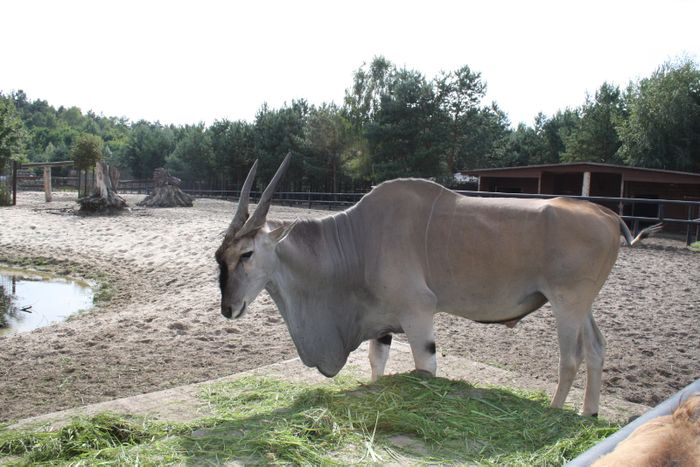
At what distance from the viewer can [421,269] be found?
481 cm

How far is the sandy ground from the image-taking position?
5.66 meters

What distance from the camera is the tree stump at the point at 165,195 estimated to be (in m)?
29.2

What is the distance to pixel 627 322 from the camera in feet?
25.3

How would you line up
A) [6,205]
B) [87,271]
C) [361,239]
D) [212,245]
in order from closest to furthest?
[361,239] < [87,271] < [212,245] < [6,205]

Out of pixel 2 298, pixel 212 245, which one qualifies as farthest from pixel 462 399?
pixel 212 245

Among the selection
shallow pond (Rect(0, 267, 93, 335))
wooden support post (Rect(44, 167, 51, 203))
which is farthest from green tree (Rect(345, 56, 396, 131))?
shallow pond (Rect(0, 267, 93, 335))

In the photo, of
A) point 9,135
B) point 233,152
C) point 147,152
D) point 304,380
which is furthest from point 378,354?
point 147,152

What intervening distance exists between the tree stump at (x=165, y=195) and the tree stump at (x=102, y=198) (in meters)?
4.02

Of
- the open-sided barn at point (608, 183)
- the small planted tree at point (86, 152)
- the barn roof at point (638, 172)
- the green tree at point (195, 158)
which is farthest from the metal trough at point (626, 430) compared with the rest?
the green tree at point (195, 158)

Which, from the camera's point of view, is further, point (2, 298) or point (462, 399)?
point (2, 298)

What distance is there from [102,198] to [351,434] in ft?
75.8

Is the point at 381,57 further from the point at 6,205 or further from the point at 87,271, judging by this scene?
the point at 87,271

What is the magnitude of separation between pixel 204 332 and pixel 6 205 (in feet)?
80.7

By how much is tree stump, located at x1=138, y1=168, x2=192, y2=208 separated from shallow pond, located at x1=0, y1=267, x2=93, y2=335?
625 inches
